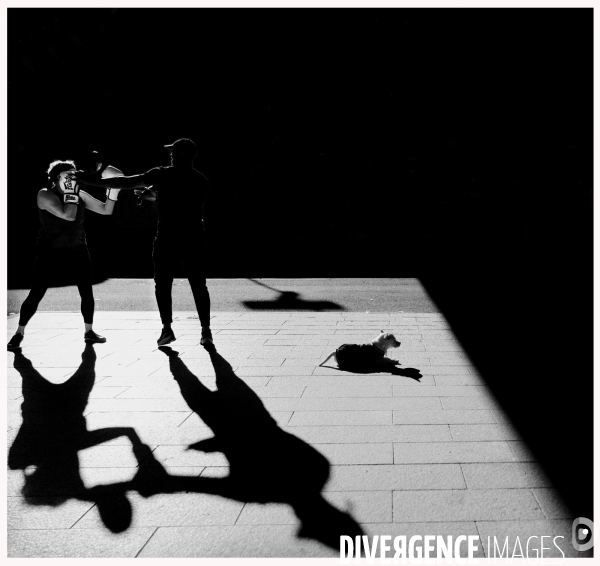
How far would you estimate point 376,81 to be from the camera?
75.4 ft

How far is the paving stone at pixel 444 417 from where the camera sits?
466 cm

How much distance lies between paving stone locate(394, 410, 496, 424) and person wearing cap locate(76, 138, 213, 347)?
111 inches

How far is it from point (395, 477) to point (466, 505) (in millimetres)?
438

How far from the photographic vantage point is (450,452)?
13.3 feet

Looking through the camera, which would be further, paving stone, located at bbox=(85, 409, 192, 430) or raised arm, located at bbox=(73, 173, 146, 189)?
raised arm, located at bbox=(73, 173, 146, 189)

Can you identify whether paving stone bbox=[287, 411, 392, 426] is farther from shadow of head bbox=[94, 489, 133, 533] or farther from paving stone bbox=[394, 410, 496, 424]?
shadow of head bbox=[94, 489, 133, 533]

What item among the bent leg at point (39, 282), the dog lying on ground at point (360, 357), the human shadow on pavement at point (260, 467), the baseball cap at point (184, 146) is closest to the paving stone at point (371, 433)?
the human shadow on pavement at point (260, 467)

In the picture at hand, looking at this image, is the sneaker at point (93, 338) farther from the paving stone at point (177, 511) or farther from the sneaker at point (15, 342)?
the paving stone at point (177, 511)

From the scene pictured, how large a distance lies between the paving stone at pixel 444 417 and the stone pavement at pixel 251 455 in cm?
1

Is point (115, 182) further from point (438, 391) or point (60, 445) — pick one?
point (438, 391)

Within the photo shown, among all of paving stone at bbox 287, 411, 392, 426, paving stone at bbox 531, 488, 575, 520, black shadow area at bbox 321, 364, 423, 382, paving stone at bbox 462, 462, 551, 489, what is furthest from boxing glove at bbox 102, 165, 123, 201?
paving stone at bbox 531, 488, 575, 520

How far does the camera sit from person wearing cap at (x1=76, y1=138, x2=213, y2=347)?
6.81 m

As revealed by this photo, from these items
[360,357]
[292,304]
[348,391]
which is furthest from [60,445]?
[292,304]

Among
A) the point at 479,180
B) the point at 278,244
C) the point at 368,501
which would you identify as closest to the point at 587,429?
the point at 368,501
